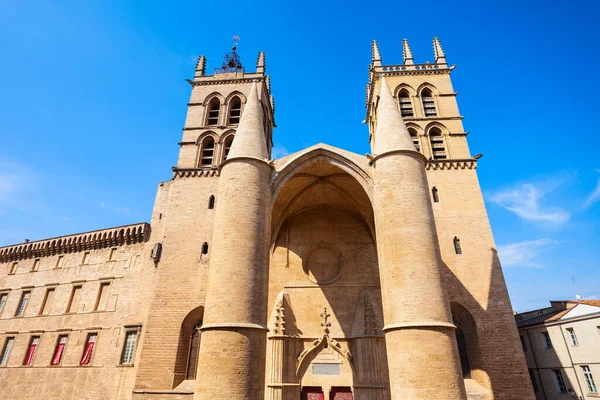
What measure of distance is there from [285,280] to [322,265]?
1624 mm

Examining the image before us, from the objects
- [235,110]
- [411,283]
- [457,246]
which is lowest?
[411,283]

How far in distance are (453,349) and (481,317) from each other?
409 centimetres

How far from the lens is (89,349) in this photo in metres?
15.9

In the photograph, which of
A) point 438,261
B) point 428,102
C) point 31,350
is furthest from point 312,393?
point 31,350

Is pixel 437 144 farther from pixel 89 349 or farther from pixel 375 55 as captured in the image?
pixel 89 349

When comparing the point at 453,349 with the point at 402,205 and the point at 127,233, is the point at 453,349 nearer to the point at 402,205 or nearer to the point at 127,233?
the point at 402,205

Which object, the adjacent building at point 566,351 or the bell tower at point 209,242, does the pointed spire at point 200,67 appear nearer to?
the bell tower at point 209,242

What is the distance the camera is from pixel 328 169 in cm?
1433

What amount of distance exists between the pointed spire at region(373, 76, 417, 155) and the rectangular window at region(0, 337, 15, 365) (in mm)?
20005

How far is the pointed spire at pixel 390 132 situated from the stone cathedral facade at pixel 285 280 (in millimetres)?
71

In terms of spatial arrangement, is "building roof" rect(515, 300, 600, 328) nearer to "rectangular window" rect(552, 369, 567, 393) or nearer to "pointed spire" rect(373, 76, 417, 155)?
"rectangular window" rect(552, 369, 567, 393)

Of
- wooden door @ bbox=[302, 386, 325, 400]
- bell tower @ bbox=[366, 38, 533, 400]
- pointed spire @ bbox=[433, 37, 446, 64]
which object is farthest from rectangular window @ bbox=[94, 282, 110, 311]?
pointed spire @ bbox=[433, 37, 446, 64]

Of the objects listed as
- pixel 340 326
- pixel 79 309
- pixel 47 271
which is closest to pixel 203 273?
pixel 340 326

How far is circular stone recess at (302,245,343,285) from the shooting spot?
1480 cm
